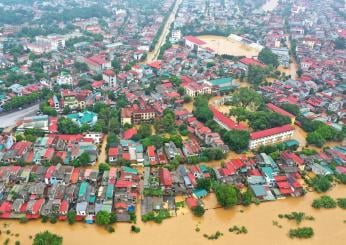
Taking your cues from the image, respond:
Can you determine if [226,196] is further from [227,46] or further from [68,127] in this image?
[227,46]

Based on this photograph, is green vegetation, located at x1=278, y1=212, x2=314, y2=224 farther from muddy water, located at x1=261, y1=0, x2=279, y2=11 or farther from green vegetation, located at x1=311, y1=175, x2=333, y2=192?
muddy water, located at x1=261, y1=0, x2=279, y2=11

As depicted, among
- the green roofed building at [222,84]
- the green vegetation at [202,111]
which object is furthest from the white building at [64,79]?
the green roofed building at [222,84]

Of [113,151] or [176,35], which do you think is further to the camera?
[176,35]

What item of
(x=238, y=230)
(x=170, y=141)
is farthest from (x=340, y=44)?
(x=238, y=230)

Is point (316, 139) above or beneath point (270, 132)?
beneath

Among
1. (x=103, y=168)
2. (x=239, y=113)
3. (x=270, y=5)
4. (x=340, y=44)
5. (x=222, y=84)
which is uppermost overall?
(x=270, y=5)

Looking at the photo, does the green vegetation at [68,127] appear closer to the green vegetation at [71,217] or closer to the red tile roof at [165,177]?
the red tile roof at [165,177]

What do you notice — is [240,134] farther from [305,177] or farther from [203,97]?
[203,97]
